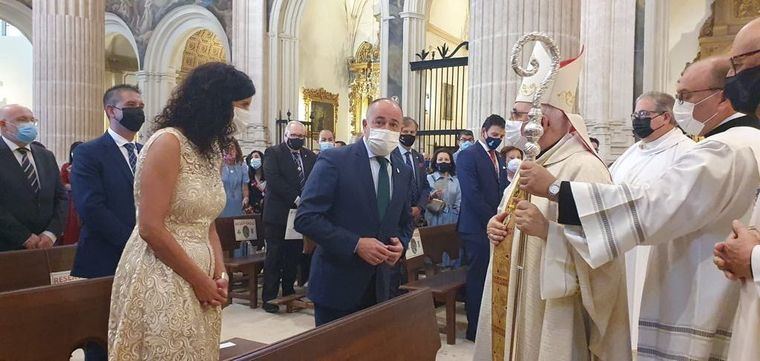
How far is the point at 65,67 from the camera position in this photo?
9469 millimetres

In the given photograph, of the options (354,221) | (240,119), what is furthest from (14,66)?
(240,119)

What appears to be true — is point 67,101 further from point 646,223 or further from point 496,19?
point 646,223

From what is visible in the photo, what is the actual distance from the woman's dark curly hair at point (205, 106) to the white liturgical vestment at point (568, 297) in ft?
4.03

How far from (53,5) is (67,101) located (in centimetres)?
150

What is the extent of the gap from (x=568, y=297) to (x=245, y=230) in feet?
15.3

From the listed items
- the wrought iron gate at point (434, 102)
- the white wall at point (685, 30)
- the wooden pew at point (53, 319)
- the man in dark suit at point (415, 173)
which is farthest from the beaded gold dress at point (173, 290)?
the white wall at point (685, 30)

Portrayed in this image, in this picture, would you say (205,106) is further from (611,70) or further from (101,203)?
(611,70)

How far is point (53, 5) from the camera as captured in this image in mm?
A: 9391

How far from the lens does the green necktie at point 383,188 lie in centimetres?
309

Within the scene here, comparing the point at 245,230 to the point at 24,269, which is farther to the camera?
the point at 245,230

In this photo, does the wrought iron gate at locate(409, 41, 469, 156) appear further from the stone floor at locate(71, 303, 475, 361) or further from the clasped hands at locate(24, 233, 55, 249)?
the clasped hands at locate(24, 233, 55, 249)

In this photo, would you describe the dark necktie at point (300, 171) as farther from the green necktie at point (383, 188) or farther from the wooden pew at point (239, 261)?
the green necktie at point (383, 188)

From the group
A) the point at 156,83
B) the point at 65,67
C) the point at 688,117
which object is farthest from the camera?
the point at 156,83

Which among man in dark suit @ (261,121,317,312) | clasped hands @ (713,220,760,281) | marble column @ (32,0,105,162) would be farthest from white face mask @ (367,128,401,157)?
marble column @ (32,0,105,162)
